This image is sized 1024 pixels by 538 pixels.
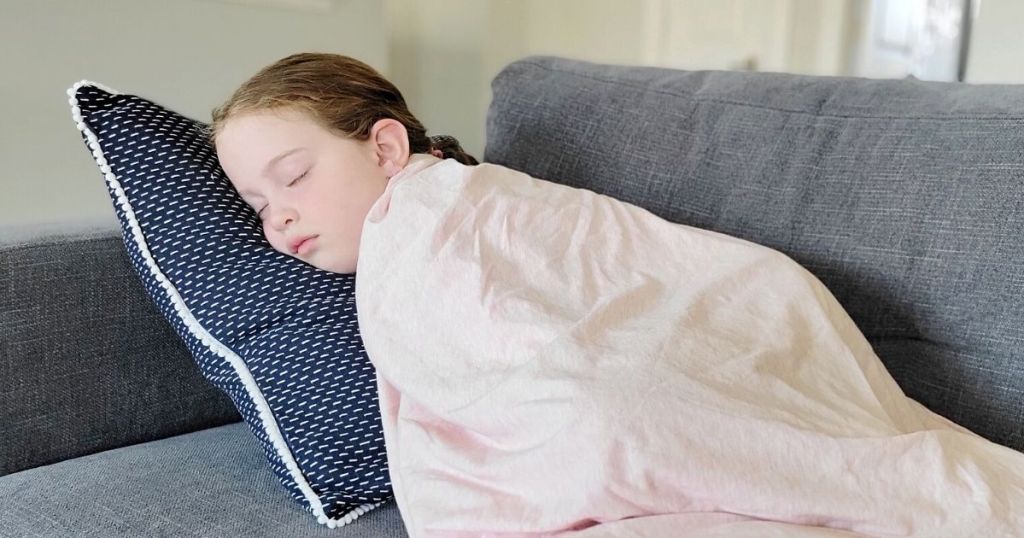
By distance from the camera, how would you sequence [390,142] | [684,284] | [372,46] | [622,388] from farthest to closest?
[372,46] < [390,142] < [684,284] < [622,388]

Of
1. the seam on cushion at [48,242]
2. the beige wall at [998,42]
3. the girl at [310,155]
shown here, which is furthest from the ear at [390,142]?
the beige wall at [998,42]

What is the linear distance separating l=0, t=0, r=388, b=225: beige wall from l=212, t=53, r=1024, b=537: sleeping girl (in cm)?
76

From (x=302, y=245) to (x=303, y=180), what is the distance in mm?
79

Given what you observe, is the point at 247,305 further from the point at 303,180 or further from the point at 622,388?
the point at 622,388

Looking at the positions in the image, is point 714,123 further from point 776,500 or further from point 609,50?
point 609,50

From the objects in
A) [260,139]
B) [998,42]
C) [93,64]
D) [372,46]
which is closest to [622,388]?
[260,139]

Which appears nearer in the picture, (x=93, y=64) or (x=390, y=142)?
(x=390, y=142)

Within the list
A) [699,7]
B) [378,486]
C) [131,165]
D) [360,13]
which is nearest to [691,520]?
[378,486]

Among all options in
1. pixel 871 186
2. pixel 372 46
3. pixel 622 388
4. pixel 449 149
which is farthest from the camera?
pixel 372 46

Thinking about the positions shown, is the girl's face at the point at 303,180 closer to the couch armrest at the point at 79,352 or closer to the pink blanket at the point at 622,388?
the pink blanket at the point at 622,388

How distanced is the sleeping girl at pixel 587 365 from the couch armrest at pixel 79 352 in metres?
0.21

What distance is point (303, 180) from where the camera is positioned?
1027 millimetres

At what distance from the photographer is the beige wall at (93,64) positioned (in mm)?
1742

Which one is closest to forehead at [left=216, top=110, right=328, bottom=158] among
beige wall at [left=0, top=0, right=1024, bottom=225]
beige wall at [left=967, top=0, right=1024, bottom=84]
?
beige wall at [left=0, top=0, right=1024, bottom=225]
